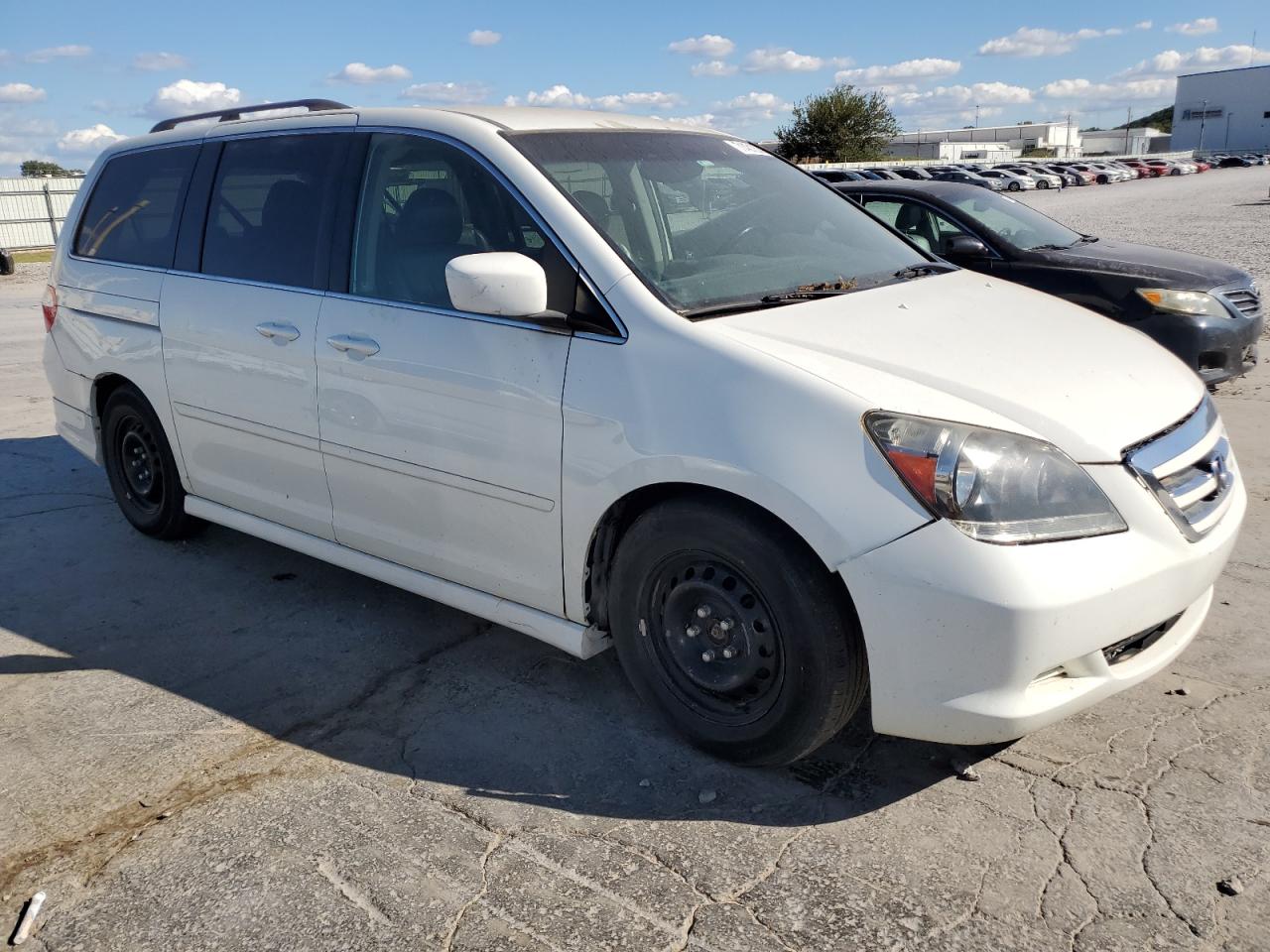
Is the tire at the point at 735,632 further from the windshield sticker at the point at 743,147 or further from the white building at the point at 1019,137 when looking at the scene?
the white building at the point at 1019,137

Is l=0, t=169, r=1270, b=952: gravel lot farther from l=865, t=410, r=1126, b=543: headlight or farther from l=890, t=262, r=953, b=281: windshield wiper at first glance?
l=890, t=262, r=953, b=281: windshield wiper

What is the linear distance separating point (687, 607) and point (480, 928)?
103 centimetres

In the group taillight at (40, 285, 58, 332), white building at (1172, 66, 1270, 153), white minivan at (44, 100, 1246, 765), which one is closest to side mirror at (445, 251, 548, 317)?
white minivan at (44, 100, 1246, 765)

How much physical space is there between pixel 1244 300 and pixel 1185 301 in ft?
2.24

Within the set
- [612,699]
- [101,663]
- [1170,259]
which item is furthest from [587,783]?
[1170,259]

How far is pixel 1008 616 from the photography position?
252 cm

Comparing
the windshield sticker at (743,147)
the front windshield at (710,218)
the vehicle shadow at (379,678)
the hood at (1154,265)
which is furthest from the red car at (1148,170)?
the vehicle shadow at (379,678)

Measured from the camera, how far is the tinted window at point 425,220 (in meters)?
3.49

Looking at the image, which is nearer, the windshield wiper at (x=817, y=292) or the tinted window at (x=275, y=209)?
the windshield wiper at (x=817, y=292)

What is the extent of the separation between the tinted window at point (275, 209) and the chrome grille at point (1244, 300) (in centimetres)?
609

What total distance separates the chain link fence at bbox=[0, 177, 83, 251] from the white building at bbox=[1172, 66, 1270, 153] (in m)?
124

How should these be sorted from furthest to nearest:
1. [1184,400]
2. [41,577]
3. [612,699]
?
[41,577], [612,699], [1184,400]

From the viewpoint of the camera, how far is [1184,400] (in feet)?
10.5

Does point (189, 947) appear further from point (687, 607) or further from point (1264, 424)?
point (1264, 424)
